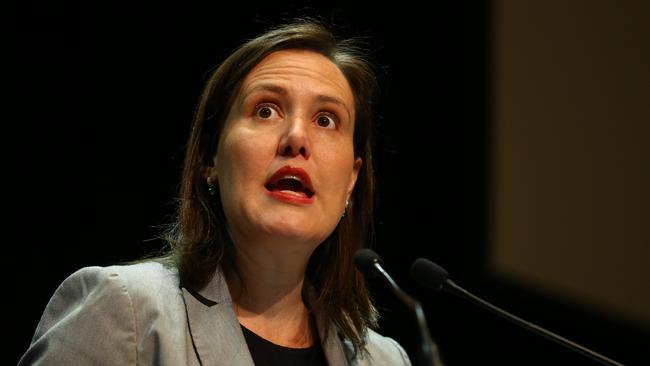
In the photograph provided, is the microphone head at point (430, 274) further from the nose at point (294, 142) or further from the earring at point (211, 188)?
the earring at point (211, 188)

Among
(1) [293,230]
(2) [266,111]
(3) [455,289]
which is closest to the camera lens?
(3) [455,289]

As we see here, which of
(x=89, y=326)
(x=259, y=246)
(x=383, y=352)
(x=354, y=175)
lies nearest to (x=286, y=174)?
(x=259, y=246)

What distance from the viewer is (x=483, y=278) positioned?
3.35 m

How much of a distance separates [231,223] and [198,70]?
138 cm

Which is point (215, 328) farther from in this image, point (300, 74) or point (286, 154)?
point (300, 74)

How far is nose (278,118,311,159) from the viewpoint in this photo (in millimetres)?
1933

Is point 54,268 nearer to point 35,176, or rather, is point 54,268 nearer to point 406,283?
point 35,176

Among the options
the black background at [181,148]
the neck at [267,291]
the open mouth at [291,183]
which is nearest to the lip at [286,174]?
the open mouth at [291,183]

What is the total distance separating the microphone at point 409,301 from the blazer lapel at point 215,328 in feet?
1.24

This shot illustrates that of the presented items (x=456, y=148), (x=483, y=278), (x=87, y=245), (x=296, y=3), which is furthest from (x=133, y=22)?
(x=483, y=278)

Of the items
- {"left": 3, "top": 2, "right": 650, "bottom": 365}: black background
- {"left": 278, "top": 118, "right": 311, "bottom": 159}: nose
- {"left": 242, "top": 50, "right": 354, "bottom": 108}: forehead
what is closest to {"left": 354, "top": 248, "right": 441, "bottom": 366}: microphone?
{"left": 278, "top": 118, "right": 311, "bottom": 159}: nose

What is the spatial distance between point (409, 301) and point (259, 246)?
720 mm

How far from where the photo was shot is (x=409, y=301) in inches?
52.0

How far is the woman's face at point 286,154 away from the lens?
1911mm
